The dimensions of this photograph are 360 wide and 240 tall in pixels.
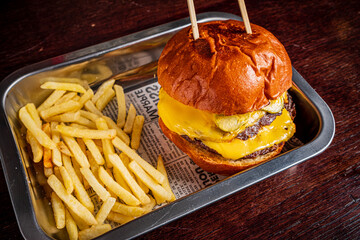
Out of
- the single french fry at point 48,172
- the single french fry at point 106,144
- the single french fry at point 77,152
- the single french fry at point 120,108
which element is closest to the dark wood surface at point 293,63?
the single french fry at point 48,172

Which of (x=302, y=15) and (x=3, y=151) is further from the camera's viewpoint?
(x=302, y=15)

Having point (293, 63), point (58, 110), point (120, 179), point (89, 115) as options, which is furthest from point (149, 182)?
point (293, 63)

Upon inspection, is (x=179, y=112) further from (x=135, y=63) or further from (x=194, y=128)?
(x=135, y=63)

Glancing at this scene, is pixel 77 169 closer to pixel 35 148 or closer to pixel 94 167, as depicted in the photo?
pixel 94 167

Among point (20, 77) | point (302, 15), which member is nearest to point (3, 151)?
point (20, 77)

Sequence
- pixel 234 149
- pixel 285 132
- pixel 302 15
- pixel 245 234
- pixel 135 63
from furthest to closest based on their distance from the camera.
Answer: pixel 302 15, pixel 135 63, pixel 285 132, pixel 234 149, pixel 245 234
